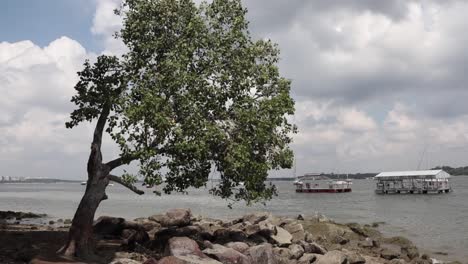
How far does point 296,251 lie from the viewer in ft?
82.7

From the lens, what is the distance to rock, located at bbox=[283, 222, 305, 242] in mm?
31441

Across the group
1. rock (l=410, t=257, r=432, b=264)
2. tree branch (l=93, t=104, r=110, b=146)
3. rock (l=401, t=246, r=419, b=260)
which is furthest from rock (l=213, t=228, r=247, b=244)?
rock (l=401, t=246, r=419, b=260)

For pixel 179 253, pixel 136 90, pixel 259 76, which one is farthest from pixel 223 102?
pixel 179 253

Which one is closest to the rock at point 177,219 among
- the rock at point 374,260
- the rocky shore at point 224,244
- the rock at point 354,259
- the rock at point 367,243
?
the rocky shore at point 224,244

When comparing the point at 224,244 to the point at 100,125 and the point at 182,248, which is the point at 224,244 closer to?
the point at 182,248

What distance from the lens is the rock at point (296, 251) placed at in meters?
24.8

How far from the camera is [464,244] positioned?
131 ft

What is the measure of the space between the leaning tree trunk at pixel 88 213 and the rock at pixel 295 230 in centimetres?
1388

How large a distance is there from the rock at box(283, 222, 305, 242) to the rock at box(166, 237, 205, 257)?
38.6 feet

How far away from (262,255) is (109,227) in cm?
1231

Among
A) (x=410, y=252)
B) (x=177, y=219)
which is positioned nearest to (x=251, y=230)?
(x=177, y=219)

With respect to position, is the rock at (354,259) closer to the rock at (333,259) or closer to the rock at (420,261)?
the rock at (333,259)

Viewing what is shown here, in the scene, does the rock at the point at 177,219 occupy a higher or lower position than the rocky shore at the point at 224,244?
higher

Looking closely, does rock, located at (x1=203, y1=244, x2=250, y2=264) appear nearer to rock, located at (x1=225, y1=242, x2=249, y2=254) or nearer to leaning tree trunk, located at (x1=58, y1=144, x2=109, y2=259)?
rock, located at (x1=225, y1=242, x2=249, y2=254)
